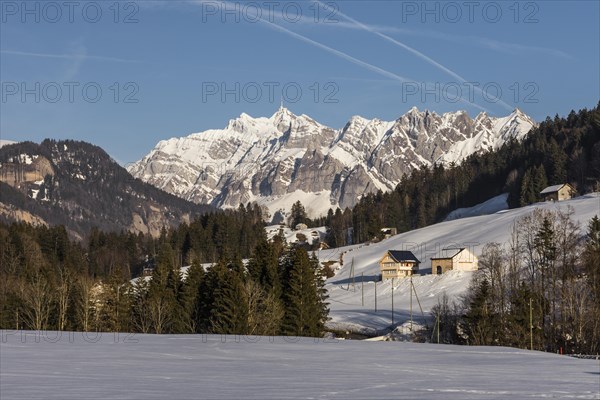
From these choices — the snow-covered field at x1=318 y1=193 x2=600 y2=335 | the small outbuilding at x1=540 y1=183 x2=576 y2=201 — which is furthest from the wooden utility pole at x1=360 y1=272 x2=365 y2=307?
the small outbuilding at x1=540 y1=183 x2=576 y2=201

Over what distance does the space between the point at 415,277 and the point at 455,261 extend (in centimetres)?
673

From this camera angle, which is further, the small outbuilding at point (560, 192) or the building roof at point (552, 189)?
the building roof at point (552, 189)

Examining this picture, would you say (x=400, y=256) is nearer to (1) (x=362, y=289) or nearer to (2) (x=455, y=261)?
(2) (x=455, y=261)

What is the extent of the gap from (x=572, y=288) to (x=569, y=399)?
191ft

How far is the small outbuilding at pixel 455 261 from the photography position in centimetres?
13162

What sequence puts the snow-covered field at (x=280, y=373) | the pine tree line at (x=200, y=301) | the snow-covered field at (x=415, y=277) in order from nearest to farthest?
the snow-covered field at (x=280, y=373)
the pine tree line at (x=200, y=301)
the snow-covered field at (x=415, y=277)

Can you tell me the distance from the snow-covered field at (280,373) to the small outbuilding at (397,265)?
299 feet

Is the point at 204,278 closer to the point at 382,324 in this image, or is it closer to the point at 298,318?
the point at 298,318

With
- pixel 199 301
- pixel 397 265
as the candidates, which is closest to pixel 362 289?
pixel 397 265

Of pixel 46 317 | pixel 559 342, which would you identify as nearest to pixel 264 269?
pixel 46 317

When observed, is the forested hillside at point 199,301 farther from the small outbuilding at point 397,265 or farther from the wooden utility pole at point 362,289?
the small outbuilding at point 397,265

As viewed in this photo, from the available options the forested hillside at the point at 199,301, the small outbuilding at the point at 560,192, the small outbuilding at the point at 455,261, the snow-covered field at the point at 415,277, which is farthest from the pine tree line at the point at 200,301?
the small outbuilding at the point at 560,192

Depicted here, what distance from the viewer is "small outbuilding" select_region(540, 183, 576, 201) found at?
179m

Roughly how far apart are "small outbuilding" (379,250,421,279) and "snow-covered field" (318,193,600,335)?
2768 mm
